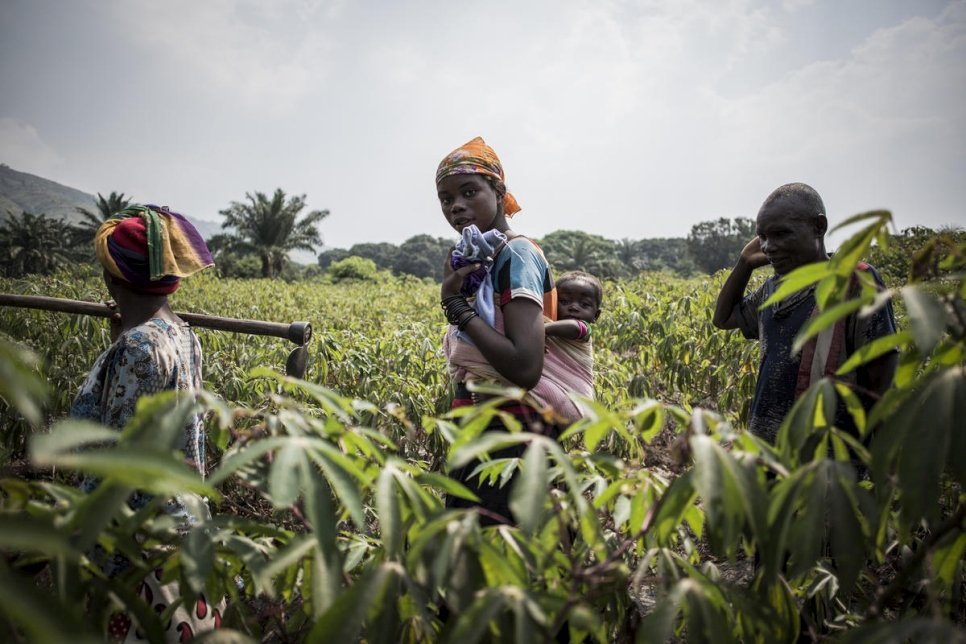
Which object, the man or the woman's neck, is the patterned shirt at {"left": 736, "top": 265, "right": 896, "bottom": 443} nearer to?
the man

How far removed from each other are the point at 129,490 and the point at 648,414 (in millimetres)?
574

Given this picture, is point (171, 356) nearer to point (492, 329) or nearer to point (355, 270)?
point (492, 329)

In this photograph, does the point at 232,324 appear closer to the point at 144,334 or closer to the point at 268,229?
the point at 144,334

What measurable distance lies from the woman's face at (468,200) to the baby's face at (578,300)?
0.60 m

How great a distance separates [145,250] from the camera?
142cm

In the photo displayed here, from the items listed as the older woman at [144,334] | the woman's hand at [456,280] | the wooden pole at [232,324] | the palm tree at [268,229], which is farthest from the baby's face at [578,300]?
the palm tree at [268,229]

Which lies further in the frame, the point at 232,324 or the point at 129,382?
the point at 232,324

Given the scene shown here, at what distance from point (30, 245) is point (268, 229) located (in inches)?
551

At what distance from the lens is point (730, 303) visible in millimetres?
1876

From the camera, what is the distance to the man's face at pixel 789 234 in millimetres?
1497

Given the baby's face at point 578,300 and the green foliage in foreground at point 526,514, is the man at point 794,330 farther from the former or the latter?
the green foliage in foreground at point 526,514

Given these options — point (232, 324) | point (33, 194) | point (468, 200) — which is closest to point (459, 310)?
point (468, 200)

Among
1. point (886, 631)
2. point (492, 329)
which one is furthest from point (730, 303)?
point (886, 631)

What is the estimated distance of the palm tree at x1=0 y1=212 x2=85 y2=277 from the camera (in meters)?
27.2
